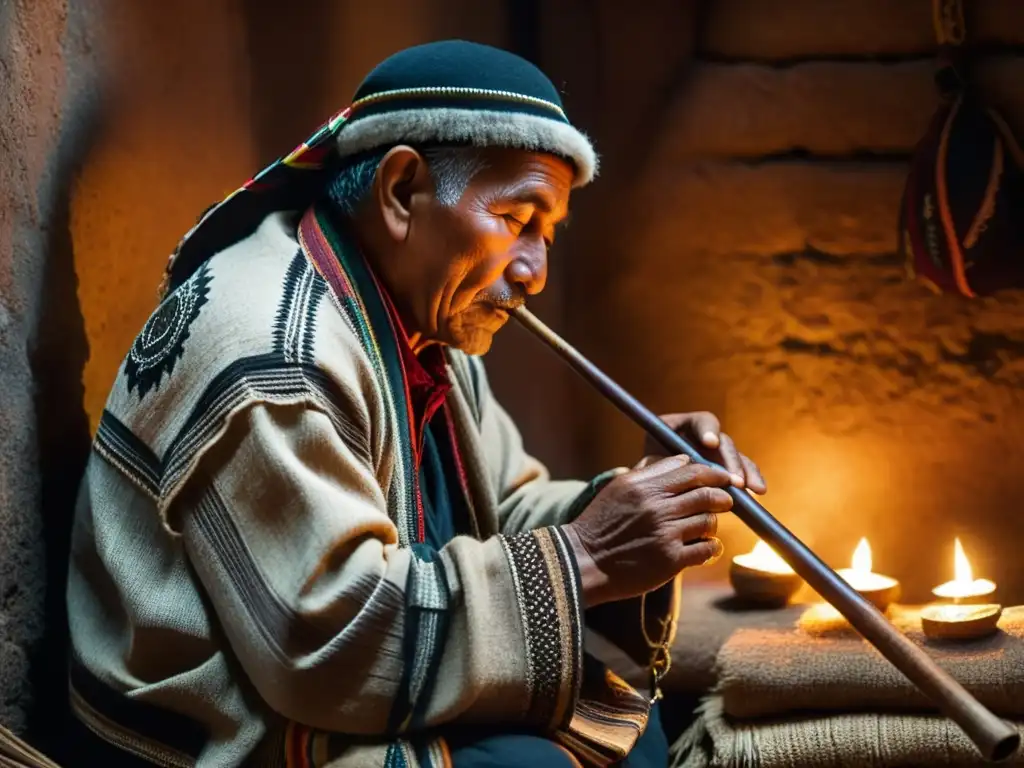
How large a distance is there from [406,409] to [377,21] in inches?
51.8

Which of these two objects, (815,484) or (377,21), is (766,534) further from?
(377,21)

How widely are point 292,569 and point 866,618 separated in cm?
76

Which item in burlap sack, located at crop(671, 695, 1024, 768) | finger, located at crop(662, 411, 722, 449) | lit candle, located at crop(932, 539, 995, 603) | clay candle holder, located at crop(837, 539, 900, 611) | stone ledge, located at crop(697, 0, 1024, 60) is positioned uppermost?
stone ledge, located at crop(697, 0, 1024, 60)

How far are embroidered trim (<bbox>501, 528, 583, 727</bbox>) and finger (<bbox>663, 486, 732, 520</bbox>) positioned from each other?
164mm

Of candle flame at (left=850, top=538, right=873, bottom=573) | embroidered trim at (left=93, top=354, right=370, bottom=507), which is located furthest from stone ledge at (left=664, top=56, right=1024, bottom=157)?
embroidered trim at (left=93, top=354, right=370, bottom=507)

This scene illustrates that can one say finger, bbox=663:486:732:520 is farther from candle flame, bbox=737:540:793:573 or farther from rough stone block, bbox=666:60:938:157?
rough stone block, bbox=666:60:938:157

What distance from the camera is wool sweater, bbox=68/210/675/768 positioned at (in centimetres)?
162

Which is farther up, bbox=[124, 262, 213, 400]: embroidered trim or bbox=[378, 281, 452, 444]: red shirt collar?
bbox=[124, 262, 213, 400]: embroidered trim

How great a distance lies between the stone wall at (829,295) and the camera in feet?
9.16

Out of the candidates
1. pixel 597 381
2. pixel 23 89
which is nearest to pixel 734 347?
pixel 597 381

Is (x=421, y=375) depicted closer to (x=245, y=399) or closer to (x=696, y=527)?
(x=245, y=399)

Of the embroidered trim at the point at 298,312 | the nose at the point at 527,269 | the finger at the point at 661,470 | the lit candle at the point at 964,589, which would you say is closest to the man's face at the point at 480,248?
the nose at the point at 527,269

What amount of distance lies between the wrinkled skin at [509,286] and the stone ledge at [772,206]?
93 cm

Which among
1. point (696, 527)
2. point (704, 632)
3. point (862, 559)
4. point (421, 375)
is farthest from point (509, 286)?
point (862, 559)
